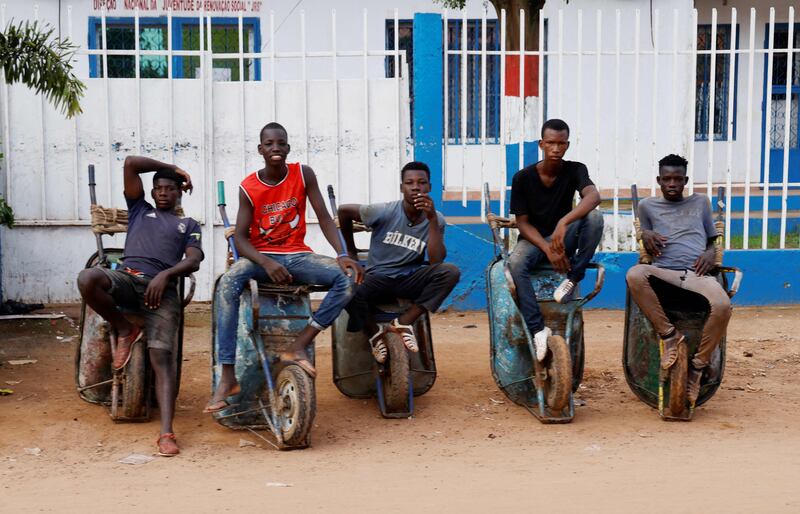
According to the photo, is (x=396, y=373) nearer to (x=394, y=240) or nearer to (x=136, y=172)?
(x=394, y=240)

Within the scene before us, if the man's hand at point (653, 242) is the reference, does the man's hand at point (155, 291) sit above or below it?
below

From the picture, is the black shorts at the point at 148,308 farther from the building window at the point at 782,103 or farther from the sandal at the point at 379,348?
the building window at the point at 782,103

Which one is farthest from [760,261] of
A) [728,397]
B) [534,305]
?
[534,305]

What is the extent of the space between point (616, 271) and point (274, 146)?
4.51 meters

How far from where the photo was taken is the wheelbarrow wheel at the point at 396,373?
6039 mm

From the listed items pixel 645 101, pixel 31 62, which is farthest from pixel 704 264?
pixel 645 101

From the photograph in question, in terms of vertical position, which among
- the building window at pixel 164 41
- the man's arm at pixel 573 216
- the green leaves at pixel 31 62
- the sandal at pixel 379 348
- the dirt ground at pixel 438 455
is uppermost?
the building window at pixel 164 41

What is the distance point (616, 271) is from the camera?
9.48 m

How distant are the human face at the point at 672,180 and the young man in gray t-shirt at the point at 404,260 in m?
1.39

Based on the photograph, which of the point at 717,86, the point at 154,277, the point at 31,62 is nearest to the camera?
the point at 154,277

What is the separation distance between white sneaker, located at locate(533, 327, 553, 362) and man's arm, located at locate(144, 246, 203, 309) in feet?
6.55

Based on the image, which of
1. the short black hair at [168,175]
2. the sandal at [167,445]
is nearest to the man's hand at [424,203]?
the short black hair at [168,175]

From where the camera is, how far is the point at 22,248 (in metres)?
9.34

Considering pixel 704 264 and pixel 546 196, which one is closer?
pixel 704 264
